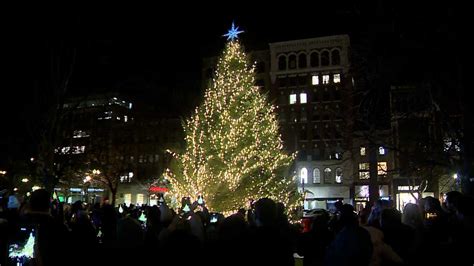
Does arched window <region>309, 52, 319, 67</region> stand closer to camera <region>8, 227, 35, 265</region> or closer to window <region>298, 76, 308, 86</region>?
window <region>298, 76, 308, 86</region>

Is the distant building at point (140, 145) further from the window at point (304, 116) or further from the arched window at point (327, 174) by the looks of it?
the arched window at point (327, 174)

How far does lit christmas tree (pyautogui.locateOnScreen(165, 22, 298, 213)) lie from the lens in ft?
85.7

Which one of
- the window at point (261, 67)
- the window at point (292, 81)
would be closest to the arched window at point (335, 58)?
the window at point (292, 81)

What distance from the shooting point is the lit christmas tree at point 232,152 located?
85.7 feet

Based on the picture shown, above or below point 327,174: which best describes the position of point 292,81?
above

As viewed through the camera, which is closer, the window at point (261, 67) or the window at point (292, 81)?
the window at point (292, 81)

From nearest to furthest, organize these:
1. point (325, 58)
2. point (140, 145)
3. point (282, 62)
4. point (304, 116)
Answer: point (325, 58) → point (304, 116) → point (282, 62) → point (140, 145)

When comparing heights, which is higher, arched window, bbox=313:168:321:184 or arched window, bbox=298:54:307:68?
arched window, bbox=298:54:307:68

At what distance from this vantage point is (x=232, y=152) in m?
26.2

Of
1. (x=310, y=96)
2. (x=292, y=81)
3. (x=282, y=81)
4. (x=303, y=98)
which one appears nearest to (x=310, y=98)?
(x=310, y=96)

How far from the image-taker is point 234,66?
2833 cm

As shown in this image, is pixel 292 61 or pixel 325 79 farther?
pixel 292 61

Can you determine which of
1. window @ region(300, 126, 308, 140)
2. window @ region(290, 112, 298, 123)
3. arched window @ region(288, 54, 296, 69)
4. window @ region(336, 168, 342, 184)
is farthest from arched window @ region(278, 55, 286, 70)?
window @ region(336, 168, 342, 184)

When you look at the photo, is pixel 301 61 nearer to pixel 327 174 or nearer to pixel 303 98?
pixel 303 98
